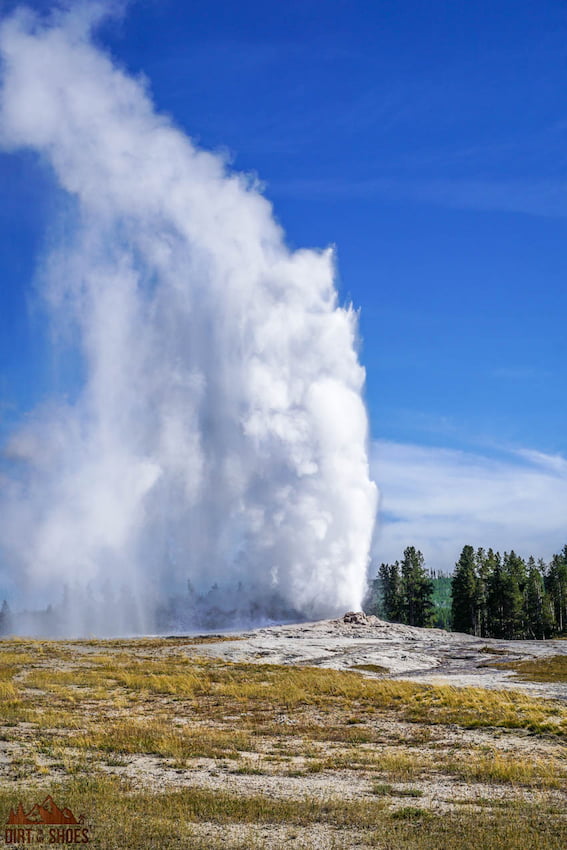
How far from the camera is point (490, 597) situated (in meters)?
108

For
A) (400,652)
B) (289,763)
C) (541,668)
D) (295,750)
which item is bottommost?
(400,652)

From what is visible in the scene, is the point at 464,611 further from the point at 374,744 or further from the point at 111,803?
the point at 111,803

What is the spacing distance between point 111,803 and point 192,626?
107 metres

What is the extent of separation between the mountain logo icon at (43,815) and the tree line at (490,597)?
Result: 99577 millimetres

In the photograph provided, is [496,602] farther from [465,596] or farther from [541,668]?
[541,668]

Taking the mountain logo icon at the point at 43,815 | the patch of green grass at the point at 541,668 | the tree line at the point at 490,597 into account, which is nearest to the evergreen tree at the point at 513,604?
the tree line at the point at 490,597

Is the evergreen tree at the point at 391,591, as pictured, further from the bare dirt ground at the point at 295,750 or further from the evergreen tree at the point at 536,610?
the bare dirt ground at the point at 295,750

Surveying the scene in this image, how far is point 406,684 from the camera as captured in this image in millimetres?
42562

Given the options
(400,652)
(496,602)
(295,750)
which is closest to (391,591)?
(496,602)

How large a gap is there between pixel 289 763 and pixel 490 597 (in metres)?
95.2

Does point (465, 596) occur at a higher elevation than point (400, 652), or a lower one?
higher

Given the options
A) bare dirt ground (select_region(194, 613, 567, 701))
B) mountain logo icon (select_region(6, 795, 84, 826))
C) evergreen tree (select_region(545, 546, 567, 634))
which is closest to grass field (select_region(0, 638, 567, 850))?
mountain logo icon (select_region(6, 795, 84, 826))

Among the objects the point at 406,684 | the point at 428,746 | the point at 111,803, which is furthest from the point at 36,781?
the point at 406,684

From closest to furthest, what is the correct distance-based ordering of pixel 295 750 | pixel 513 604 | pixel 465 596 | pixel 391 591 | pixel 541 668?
pixel 295 750, pixel 541 668, pixel 513 604, pixel 465 596, pixel 391 591
